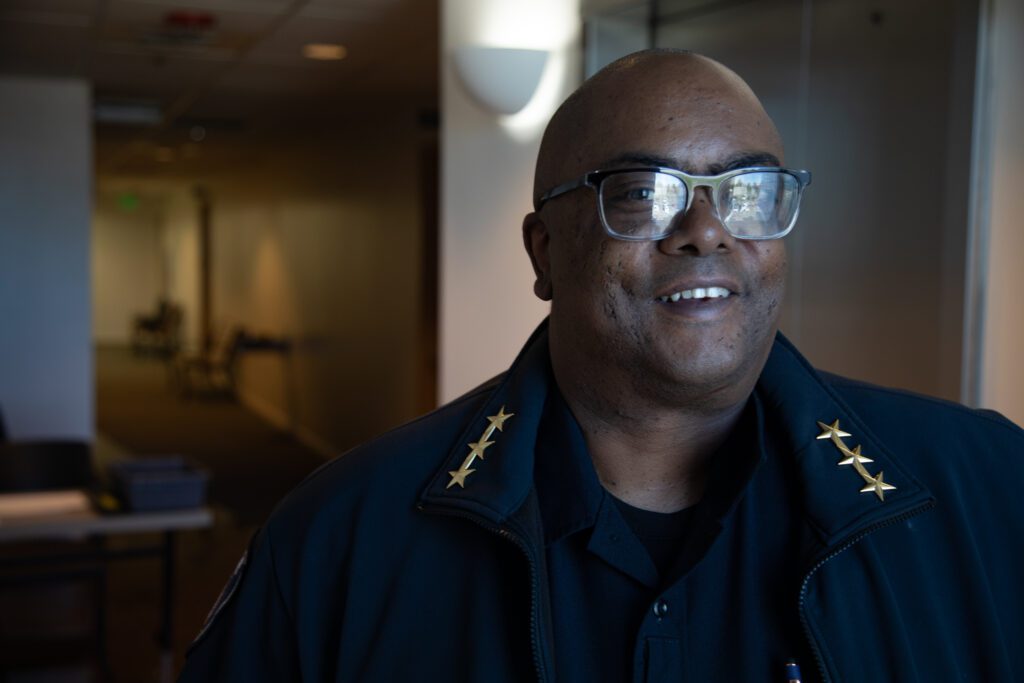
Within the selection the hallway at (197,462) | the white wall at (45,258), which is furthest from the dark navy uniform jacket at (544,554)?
the white wall at (45,258)

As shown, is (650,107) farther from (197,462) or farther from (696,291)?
(197,462)

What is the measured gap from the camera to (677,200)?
1127 mm

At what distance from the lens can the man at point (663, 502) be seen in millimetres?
1115

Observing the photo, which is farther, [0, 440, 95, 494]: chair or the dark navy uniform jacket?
[0, 440, 95, 494]: chair

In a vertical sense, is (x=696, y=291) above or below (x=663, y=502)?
above

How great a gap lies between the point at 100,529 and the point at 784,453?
311 cm

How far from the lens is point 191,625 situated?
16.7 ft

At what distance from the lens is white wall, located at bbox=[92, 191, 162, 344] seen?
23.5m

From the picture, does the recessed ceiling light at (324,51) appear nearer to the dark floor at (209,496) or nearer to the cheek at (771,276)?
the dark floor at (209,496)

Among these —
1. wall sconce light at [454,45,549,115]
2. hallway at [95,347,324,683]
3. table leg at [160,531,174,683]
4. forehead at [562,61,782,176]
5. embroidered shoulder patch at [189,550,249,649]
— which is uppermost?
wall sconce light at [454,45,549,115]

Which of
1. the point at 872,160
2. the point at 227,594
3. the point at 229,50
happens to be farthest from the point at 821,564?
the point at 229,50

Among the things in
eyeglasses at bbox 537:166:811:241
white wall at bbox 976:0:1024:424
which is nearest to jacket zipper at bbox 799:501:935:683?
eyeglasses at bbox 537:166:811:241

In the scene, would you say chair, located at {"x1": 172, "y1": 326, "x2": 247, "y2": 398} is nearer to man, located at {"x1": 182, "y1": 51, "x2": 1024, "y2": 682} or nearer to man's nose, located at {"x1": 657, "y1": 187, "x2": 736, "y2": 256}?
man, located at {"x1": 182, "y1": 51, "x2": 1024, "y2": 682}

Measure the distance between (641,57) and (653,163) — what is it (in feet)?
0.49
